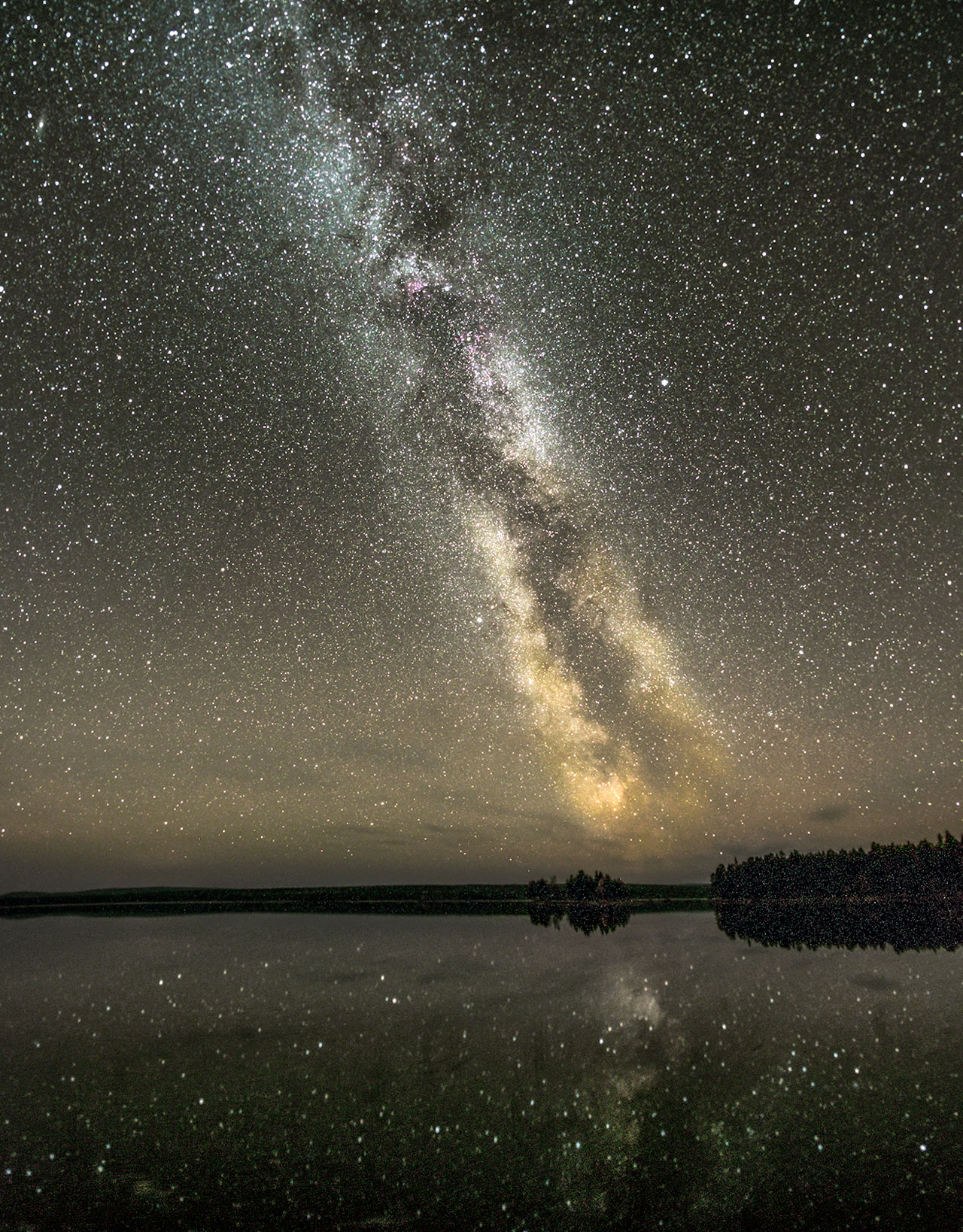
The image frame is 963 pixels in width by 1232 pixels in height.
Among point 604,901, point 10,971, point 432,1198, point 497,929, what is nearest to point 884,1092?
point 432,1198

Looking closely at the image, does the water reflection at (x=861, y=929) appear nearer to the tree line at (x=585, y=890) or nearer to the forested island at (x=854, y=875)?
the forested island at (x=854, y=875)

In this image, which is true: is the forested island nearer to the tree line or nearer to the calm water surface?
the tree line

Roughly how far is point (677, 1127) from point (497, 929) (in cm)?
4570

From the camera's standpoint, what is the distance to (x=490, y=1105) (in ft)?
31.6

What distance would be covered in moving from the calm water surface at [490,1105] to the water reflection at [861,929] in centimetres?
1487

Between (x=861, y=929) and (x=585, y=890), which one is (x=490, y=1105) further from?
(x=585, y=890)

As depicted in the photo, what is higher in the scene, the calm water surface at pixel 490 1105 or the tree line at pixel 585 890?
the calm water surface at pixel 490 1105

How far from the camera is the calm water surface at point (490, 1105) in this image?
269 inches

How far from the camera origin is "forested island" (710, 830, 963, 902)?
4126 inches

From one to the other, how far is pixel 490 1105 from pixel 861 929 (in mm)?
45815

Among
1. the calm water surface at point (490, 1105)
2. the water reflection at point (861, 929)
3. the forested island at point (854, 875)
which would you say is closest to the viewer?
the calm water surface at point (490, 1105)

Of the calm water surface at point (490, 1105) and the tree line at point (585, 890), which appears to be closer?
the calm water surface at point (490, 1105)

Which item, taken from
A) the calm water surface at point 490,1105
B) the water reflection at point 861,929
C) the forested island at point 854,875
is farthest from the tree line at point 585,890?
the calm water surface at point 490,1105

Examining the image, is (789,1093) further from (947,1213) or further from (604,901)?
(604,901)
